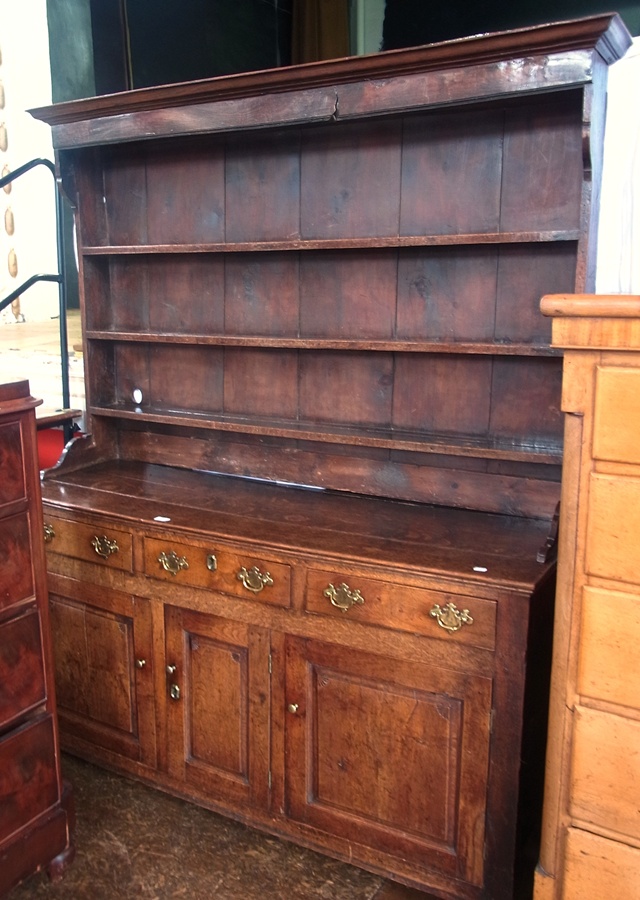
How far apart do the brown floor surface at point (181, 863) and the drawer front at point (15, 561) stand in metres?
0.75

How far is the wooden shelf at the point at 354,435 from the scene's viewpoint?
6.53ft

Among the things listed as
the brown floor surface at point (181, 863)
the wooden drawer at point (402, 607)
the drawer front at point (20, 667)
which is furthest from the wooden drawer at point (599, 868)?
the drawer front at point (20, 667)

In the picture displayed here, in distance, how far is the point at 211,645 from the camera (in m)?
2.07

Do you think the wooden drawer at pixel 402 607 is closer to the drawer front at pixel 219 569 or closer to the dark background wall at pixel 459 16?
the drawer front at pixel 219 569

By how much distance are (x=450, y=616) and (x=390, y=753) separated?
1.31 feet

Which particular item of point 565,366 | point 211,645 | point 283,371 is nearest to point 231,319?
point 283,371

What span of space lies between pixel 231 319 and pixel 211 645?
102 centimetres

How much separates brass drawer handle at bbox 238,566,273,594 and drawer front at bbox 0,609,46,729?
0.50 m

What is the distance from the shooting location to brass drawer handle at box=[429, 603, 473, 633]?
1.70m

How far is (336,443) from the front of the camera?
2328mm

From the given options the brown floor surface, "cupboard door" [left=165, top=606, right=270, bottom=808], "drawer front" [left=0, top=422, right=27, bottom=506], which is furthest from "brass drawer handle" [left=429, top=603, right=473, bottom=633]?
"drawer front" [left=0, top=422, right=27, bottom=506]

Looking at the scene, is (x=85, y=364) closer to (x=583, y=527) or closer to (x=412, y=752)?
(x=412, y=752)

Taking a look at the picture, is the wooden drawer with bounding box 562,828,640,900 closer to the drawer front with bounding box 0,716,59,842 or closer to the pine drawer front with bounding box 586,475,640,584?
the pine drawer front with bounding box 586,475,640,584

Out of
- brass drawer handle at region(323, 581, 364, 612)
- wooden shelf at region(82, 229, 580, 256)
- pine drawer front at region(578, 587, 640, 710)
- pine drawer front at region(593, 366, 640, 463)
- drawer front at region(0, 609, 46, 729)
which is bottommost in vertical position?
drawer front at region(0, 609, 46, 729)
